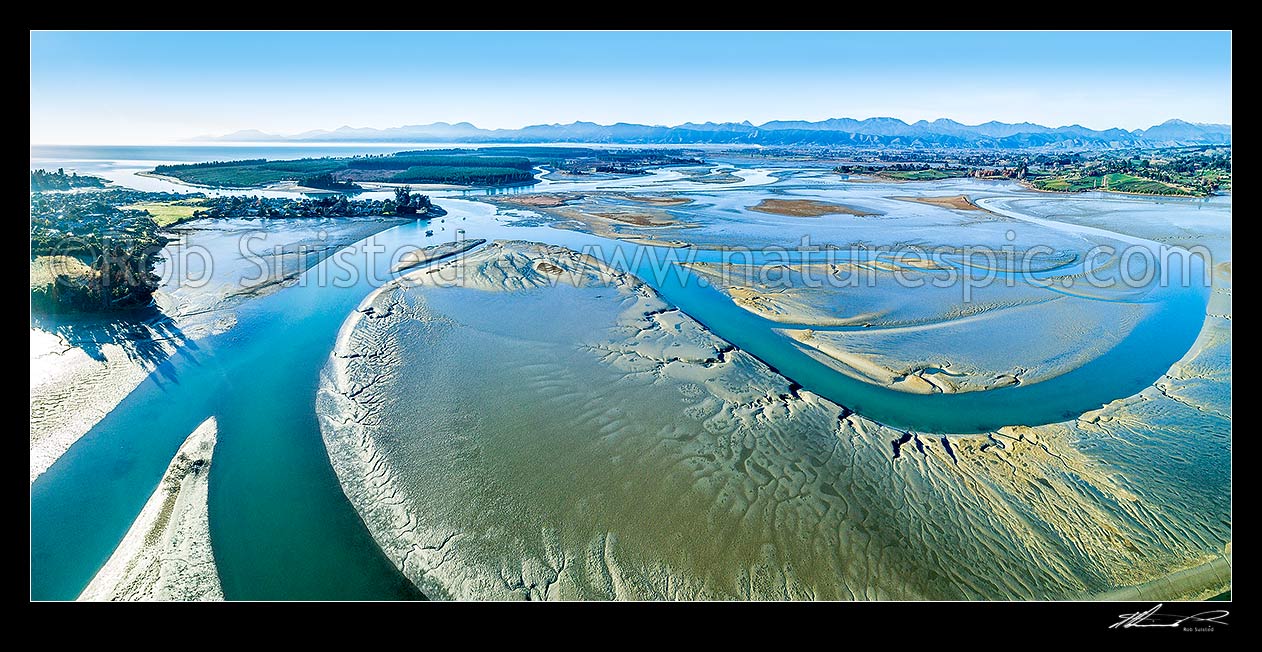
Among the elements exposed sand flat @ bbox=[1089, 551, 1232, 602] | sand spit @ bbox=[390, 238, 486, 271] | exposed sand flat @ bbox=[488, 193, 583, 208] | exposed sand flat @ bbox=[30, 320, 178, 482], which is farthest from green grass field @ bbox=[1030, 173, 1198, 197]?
exposed sand flat @ bbox=[30, 320, 178, 482]

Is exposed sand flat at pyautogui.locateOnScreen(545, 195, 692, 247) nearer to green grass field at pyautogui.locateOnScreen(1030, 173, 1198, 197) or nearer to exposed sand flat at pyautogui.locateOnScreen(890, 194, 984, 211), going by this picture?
exposed sand flat at pyautogui.locateOnScreen(890, 194, 984, 211)

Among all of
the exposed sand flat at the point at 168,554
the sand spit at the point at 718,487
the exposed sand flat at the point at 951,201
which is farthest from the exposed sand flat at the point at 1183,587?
the exposed sand flat at the point at 951,201

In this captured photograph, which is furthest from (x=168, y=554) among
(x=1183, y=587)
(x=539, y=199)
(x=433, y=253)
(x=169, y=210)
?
(x=539, y=199)

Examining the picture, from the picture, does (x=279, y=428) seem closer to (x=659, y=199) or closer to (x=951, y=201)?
(x=659, y=199)
